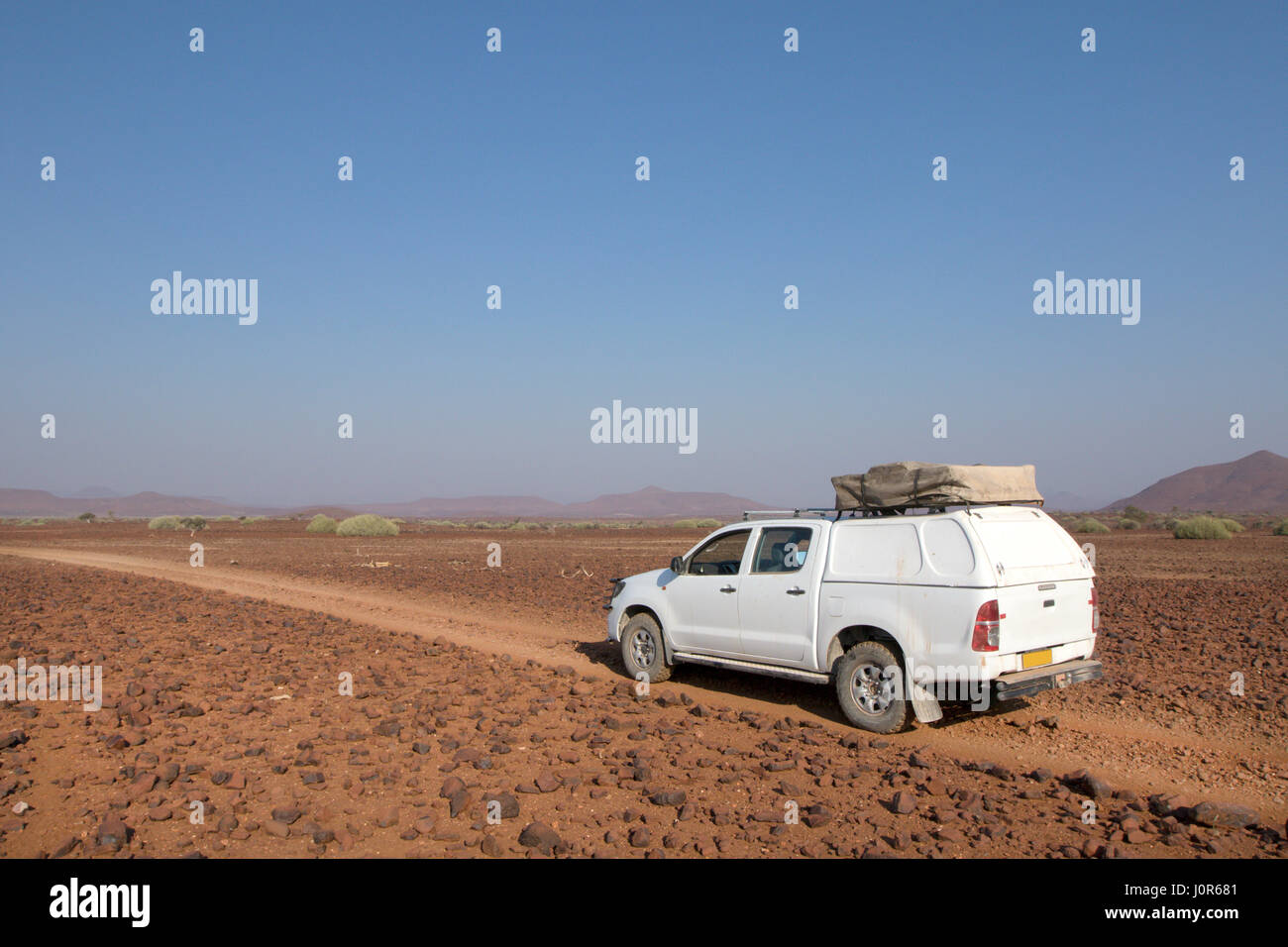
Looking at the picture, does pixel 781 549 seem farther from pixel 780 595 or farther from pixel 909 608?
pixel 909 608

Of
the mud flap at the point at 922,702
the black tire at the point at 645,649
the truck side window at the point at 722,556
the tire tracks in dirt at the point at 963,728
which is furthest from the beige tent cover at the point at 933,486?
the black tire at the point at 645,649

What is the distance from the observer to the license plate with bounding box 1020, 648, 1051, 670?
726 cm

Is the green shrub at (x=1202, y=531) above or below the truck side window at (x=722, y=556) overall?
below

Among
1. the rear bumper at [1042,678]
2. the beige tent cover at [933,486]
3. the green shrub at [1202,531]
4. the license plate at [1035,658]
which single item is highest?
the beige tent cover at [933,486]

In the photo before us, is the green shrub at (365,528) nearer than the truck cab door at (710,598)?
No

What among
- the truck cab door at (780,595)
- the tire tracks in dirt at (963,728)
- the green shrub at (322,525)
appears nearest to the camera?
the tire tracks in dirt at (963,728)

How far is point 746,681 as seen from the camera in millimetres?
10133

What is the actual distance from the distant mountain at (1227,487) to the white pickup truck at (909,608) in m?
152

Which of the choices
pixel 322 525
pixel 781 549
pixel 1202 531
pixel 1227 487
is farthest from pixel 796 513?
pixel 1227 487

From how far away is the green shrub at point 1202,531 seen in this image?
40.5 metres

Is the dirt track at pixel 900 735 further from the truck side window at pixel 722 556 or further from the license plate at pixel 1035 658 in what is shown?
the truck side window at pixel 722 556
